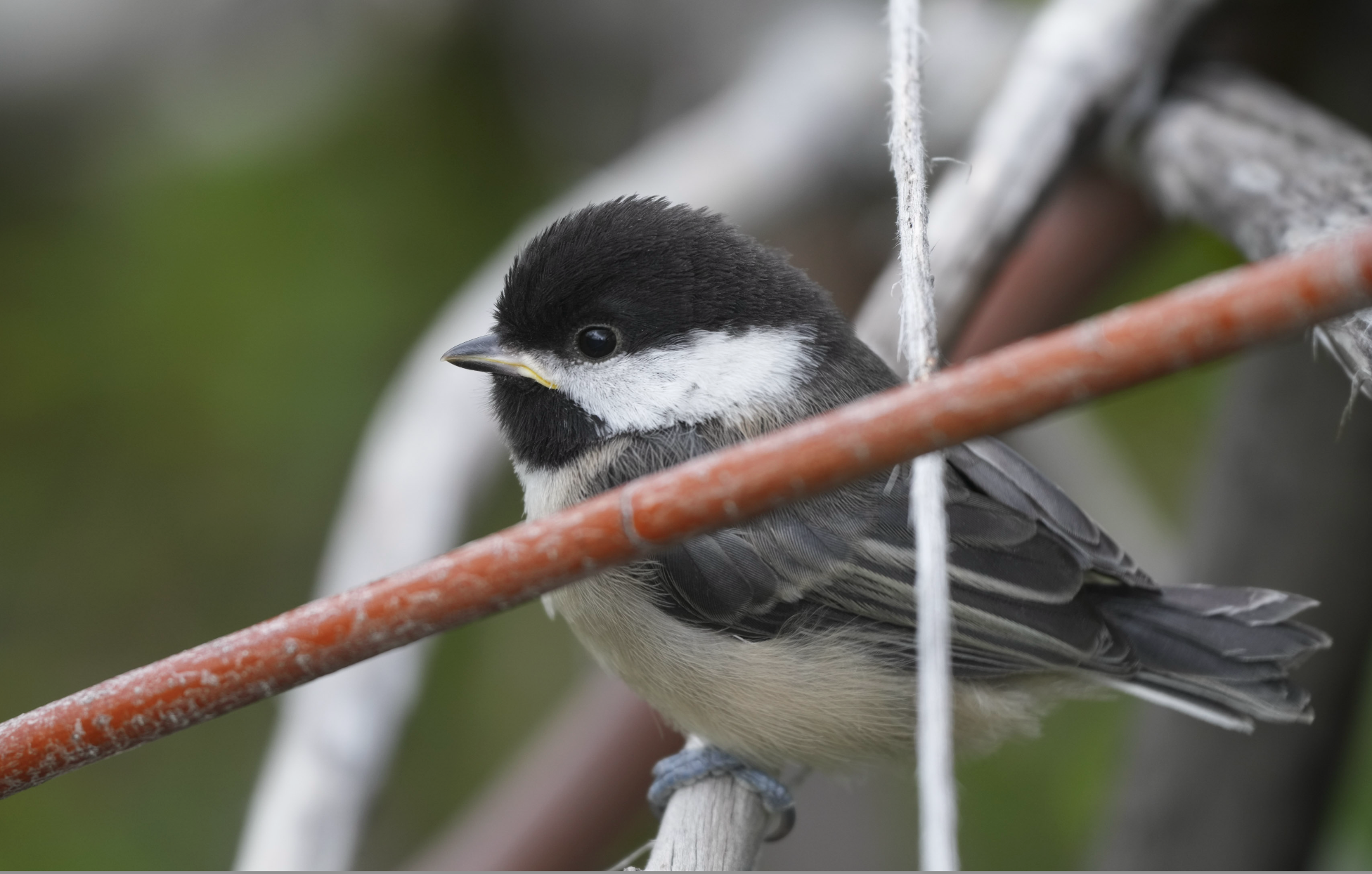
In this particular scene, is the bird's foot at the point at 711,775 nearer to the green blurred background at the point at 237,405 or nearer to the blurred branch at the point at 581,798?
the blurred branch at the point at 581,798

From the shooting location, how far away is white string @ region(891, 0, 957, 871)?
509mm

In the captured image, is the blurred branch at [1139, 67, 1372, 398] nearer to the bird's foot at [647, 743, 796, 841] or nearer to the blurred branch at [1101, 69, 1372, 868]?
the blurred branch at [1101, 69, 1372, 868]

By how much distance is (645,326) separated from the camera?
138 cm

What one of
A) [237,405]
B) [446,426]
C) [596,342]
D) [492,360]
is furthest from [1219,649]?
[237,405]

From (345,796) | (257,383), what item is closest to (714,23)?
(257,383)

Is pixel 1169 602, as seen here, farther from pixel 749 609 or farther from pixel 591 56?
pixel 591 56

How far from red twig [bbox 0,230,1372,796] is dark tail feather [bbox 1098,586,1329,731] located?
101 centimetres

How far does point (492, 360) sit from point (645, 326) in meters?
0.19

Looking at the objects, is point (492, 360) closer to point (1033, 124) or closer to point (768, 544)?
point (768, 544)

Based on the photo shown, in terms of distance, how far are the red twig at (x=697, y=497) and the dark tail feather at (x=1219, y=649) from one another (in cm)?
101

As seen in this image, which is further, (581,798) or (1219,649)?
(581,798)

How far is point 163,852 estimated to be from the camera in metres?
2.52

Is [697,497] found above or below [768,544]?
below

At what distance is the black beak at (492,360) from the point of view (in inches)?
56.6
